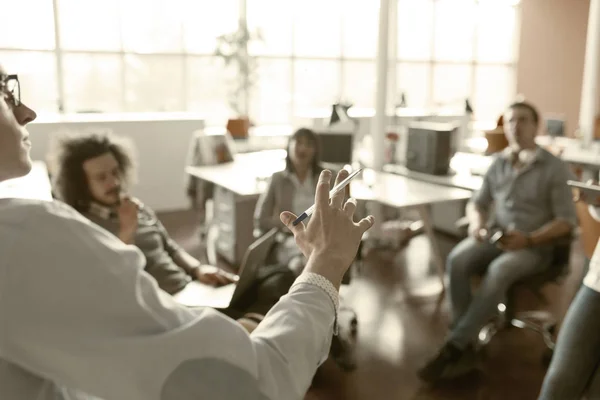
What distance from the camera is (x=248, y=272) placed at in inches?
90.6

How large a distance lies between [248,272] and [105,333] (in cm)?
160

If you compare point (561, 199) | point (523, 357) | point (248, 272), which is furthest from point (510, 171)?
point (248, 272)

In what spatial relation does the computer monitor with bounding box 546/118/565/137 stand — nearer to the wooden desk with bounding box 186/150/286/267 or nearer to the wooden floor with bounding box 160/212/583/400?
the wooden floor with bounding box 160/212/583/400

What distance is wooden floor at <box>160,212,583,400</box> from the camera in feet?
9.39

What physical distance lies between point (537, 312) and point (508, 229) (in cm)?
75

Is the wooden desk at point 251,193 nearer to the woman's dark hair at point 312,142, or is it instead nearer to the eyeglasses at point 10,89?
the woman's dark hair at point 312,142

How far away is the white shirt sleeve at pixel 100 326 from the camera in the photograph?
70cm

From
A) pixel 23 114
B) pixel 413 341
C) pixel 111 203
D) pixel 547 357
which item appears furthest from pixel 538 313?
pixel 23 114

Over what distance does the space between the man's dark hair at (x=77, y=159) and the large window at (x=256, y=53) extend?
4.18 meters

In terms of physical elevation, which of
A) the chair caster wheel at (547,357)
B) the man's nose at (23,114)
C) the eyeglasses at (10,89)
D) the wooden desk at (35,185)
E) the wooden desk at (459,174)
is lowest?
the chair caster wheel at (547,357)

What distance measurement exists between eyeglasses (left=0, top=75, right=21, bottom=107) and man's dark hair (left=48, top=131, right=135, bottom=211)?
168cm

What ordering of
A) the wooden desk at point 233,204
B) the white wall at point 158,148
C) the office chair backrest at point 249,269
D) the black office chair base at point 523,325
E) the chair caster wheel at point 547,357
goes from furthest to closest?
→ the white wall at point 158,148 < the wooden desk at point 233,204 < the black office chair base at point 523,325 < the chair caster wheel at point 547,357 < the office chair backrest at point 249,269

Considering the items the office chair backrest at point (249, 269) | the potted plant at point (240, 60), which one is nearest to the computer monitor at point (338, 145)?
the office chair backrest at point (249, 269)

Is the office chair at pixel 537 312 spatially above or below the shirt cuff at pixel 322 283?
below
